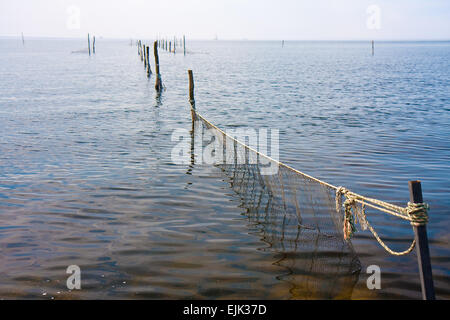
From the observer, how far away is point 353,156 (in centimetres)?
1247

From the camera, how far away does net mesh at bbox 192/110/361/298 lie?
20.0 ft

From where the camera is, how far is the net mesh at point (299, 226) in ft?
20.0

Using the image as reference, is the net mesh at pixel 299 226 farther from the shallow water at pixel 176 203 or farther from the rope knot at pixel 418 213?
the rope knot at pixel 418 213

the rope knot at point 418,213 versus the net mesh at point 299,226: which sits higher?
the rope knot at point 418,213

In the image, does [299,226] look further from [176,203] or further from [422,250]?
[422,250]

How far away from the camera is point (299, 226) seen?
773 cm

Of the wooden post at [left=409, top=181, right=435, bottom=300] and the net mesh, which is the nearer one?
the wooden post at [left=409, top=181, right=435, bottom=300]

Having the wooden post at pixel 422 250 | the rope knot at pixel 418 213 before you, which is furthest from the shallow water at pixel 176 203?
the rope knot at pixel 418 213

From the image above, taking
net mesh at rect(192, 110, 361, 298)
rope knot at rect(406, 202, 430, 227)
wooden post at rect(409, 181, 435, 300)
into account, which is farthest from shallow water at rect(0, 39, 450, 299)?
rope knot at rect(406, 202, 430, 227)

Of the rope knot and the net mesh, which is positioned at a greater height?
the rope knot

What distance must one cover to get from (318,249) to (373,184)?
3.58m

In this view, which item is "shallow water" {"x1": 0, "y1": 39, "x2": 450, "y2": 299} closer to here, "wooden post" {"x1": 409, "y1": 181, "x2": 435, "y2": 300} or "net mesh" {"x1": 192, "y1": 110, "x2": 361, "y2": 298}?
"net mesh" {"x1": 192, "y1": 110, "x2": 361, "y2": 298}

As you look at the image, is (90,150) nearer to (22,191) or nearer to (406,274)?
(22,191)

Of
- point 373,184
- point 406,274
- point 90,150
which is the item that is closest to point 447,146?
point 373,184
